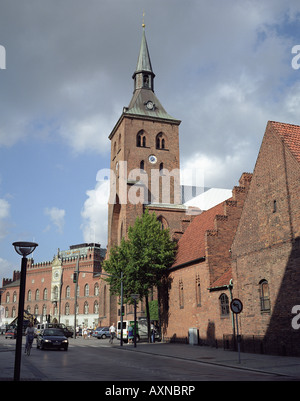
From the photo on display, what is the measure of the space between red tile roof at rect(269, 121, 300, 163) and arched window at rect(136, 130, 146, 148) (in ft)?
108

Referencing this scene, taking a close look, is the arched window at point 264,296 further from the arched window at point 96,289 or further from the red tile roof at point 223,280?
the arched window at point 96,289

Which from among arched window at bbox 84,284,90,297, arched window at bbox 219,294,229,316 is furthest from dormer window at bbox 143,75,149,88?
→ arched window at bbox 84,284,90,297

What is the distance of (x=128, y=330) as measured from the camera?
3744cm

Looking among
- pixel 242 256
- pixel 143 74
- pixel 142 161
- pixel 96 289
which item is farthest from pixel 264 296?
pixel 96 289

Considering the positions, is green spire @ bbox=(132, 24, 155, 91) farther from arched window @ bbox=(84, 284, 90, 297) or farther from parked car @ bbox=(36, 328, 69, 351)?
arched window @ bbox=(84, 284, 90, 297)

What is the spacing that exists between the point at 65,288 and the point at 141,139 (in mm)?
46727

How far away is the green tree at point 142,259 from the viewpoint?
35.1 meters

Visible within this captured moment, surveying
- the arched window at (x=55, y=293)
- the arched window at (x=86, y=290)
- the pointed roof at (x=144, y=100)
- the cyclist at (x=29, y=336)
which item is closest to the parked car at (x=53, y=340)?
the cyclist at (x=29, y=336)

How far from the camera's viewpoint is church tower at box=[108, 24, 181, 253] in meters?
50.7

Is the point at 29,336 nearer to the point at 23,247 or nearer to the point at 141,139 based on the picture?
the point at 23,247

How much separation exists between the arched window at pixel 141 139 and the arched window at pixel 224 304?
31460mm

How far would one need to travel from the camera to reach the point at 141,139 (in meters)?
55.4

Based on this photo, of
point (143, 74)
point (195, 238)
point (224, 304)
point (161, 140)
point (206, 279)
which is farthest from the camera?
point (143, 74)
